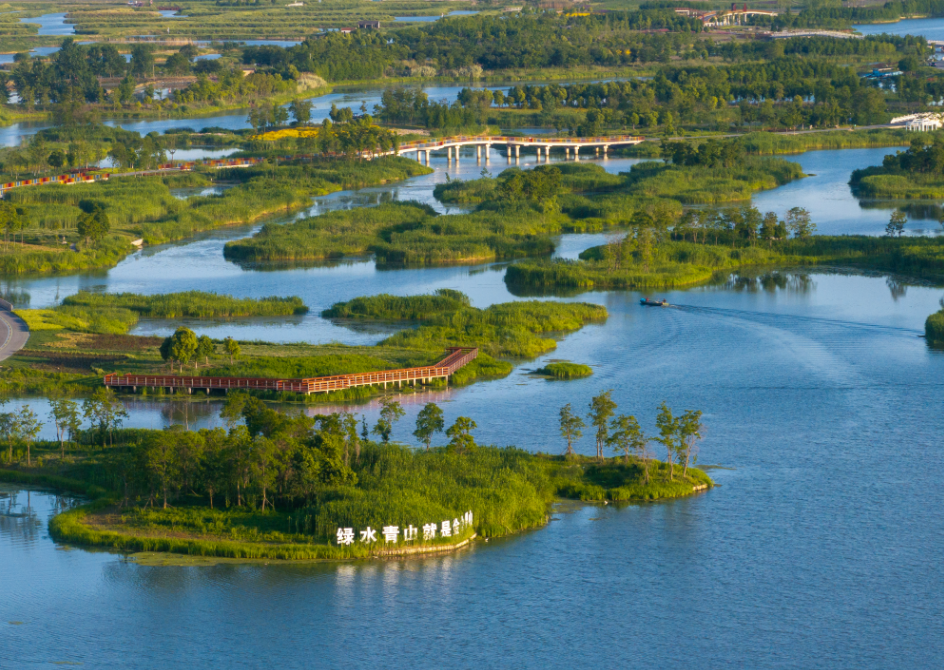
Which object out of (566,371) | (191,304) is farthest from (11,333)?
(566,371)

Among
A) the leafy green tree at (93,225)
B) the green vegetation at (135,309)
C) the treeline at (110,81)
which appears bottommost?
the green vegetation at (135,309)

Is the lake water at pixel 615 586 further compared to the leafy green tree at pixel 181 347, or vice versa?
the leafy green tree at pixel 181 347

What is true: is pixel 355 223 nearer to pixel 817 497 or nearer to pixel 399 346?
pixel 399 346

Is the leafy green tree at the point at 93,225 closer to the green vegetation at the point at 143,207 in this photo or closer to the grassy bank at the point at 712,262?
the green vegetation at the point at 143,207

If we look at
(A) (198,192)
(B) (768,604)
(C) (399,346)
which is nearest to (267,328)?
(C) (399,346)

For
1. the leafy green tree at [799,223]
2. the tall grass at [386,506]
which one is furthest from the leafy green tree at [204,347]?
the leafy green tree at [799,223]

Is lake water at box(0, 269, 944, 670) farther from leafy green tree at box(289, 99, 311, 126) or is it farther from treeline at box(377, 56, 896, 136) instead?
leafy green tree at box(289, 99, 311, 126)

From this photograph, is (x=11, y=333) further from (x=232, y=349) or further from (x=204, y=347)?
(x=232, y=349)

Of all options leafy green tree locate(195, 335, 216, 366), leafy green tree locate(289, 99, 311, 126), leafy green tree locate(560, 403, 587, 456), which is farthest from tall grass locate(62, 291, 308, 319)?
leafy green tree locate(289, 99, 311, 126)
